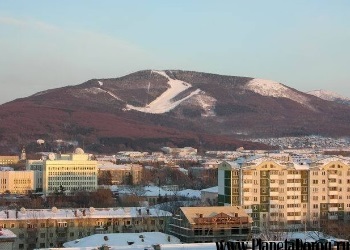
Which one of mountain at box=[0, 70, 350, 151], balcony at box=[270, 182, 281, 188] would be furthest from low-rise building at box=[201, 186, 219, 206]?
mountain at box=[0, 70, 350, 151]

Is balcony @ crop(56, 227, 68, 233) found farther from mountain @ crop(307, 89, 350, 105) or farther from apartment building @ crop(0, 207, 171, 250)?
mountain @ crop(307, 89, 350, 105)

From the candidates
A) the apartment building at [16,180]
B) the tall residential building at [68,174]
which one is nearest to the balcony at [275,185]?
the tall residential building at [68,174]

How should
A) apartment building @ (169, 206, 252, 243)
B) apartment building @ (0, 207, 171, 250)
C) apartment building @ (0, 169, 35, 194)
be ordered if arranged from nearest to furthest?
apartment building @ (169, 206, 252, 243) → apartment building @ (0, 207, 171, 250) → apartment building @ (0, 169, 35, 194)

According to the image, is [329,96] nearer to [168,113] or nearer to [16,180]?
[168,113]

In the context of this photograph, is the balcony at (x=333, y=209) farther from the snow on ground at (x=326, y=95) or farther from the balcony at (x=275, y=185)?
the snow on ground at (x=326, y=95)

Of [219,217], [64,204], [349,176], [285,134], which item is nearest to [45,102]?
[285,134]

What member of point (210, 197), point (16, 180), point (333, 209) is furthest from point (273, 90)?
point (333, 209)
